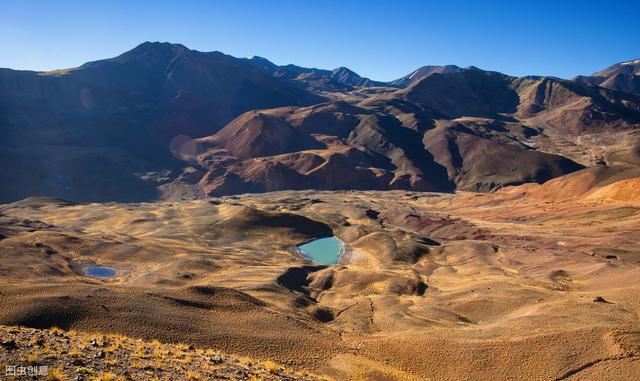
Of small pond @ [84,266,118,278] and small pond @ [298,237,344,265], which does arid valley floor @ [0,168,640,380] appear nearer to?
small pond @ [84,266,118,278]

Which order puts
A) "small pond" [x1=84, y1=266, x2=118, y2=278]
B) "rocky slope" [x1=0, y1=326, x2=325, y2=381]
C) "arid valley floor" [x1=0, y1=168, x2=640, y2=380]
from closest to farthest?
"rocky slope" [x1=0, y1=326, x2=325, y2=381] < "arid valley floor" [x1=0, y1=168, x2=640, y2=380] < "small pond" [x1=84, y1=266, x2=118, y2=278]

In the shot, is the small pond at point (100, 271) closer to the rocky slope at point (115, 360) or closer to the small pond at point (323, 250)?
the rocky slope at point (115, 360)

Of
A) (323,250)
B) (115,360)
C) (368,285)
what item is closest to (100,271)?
(368,285)

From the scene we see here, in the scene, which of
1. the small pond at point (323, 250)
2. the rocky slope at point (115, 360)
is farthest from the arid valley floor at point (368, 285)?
the small pond at point (323, 250)

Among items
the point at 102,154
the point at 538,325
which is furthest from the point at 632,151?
the point at 102,154

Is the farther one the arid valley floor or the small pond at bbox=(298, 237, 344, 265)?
the small pond at bbox=(298, 237, 344, 265)

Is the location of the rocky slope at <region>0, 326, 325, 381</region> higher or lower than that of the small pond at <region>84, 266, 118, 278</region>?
higher

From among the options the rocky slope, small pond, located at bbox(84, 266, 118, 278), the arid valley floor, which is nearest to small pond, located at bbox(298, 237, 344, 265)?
the arid valley floor
